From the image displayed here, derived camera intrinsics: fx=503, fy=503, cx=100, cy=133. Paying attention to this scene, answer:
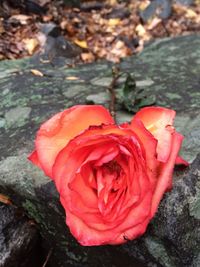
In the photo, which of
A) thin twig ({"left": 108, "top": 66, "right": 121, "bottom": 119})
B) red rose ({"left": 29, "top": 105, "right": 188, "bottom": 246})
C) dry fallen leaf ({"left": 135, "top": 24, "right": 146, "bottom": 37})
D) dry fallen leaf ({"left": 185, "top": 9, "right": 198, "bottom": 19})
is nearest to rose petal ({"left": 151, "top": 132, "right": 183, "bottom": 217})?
red rose ({"left": 29, "top": 105, "right": 188, "bottom": 246})

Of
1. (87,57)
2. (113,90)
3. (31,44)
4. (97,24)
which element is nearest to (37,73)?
→ (113,90)

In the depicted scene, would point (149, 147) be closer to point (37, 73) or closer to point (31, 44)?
point (37, 73)

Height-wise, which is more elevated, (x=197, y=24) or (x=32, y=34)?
(x=32, y=34)

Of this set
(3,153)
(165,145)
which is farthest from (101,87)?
(165,145)

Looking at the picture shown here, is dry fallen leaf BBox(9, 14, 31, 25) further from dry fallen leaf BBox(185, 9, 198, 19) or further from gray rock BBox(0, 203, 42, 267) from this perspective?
gray rock BBox(0, 203, 42, 267)

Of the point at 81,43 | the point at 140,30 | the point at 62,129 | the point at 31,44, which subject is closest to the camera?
the point at 62,129

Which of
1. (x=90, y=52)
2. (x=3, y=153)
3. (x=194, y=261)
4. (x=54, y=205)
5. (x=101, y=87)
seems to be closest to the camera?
(x=194, y=261)

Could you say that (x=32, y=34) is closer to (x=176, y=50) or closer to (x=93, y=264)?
(x=176, y=50)
